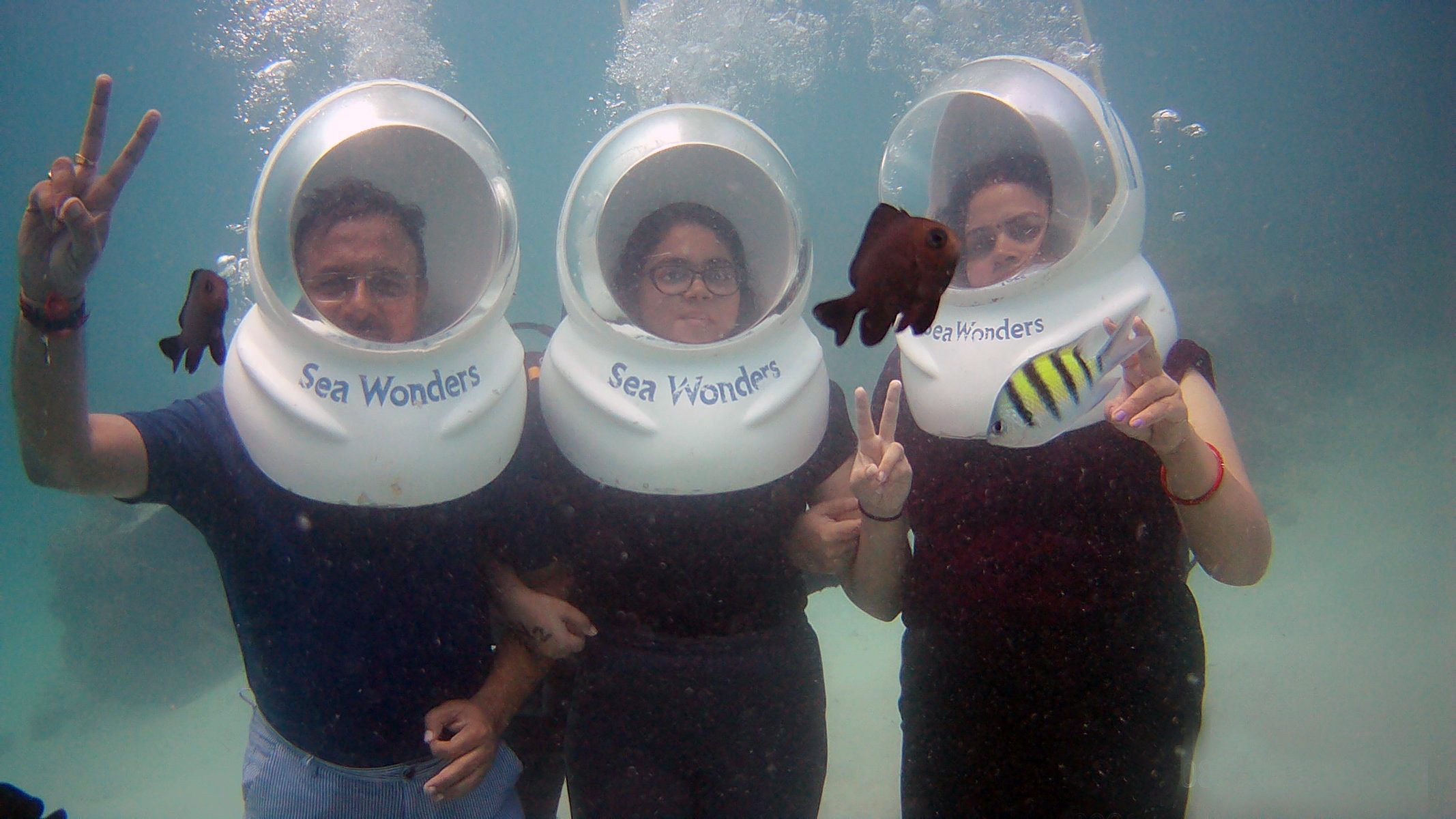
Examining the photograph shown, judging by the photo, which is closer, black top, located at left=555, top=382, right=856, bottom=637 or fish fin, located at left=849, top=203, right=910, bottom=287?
fish fin, located at left=849, top=203, right=910, bottom=287

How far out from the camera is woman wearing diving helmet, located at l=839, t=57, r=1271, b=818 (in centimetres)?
194

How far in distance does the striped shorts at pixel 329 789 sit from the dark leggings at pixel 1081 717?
1.69 metres

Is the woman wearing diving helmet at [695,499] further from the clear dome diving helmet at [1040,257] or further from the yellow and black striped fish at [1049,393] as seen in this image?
the yellow and black striped fish at [1049,393]

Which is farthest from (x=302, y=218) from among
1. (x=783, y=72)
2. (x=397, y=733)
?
(x=783, y=72)

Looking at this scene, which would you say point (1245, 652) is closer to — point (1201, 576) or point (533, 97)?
point (1201, 576)

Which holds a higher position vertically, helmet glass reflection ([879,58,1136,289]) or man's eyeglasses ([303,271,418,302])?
helmet glass reflection ([879,58,1136,289])

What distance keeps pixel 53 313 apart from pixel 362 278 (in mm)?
701

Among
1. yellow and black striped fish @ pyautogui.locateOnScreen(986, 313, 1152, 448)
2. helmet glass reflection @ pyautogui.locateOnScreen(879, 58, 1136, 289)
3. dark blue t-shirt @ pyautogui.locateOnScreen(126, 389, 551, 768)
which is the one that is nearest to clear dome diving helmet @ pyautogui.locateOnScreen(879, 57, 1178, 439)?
helmet glass reflection @ pyautogui.locateOnScreen(879, 58, 1136, 289)

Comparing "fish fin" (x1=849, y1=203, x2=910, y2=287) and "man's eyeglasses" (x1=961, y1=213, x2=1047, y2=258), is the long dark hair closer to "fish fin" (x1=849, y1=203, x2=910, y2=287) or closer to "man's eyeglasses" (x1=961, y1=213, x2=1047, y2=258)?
"man's eyeglasses" (x1=961, y1=213, x2=1047, y2=258)

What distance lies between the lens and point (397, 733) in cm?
216

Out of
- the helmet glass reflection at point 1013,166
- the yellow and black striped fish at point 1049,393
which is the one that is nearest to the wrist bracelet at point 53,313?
the yellow and black striped fish at point 1049,393

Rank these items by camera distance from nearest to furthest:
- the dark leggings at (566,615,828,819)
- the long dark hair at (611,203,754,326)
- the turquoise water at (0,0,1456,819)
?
the dark leggings at (566,615,828,819) < the long dark hair at (611,203,754,326) < the turquoise water at (0,0,1456,819)

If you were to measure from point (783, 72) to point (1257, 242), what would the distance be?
3023cm

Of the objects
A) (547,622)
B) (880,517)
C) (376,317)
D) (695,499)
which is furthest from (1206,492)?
(376,317)
